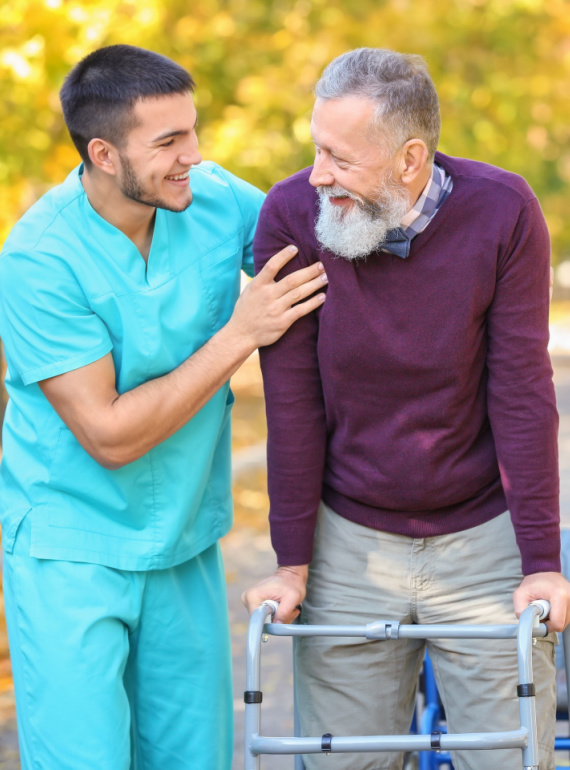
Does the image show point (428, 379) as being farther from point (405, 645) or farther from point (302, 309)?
point (405, 645)

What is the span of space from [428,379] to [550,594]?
514 mm

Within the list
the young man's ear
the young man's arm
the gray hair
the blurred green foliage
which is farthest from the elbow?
the blurred green foliage

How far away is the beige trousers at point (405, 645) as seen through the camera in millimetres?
2393

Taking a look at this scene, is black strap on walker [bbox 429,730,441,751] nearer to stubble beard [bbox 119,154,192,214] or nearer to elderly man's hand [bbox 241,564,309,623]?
elderly man's hand [bbox 241,564,309,623]

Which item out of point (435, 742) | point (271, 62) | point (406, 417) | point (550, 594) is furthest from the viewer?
point (271, 62)

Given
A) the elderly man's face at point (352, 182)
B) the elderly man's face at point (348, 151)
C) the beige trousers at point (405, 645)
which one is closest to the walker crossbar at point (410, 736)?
the beige trousers at point (405, 645)

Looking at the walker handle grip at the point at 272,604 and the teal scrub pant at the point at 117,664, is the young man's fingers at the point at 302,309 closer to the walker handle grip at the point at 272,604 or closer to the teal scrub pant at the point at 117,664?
the walker handle grip at the point at 272,604

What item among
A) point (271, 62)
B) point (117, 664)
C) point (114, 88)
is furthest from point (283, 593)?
point (271, 62)

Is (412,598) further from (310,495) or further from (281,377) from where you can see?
(281,377)

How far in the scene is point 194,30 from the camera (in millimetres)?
7297

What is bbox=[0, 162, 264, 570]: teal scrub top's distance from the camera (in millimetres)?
2465

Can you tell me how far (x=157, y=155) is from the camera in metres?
2.49

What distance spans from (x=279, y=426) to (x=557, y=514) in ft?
2.10

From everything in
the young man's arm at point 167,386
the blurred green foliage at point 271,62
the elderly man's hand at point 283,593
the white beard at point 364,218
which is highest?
the blurred green foliage at point 271,62
